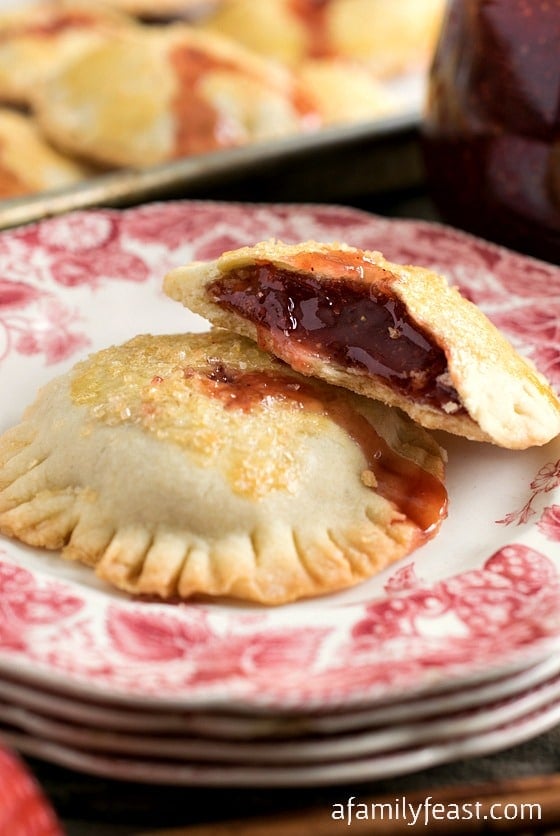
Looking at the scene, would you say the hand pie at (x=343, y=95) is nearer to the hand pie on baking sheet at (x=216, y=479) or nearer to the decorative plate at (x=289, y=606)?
the decorative plate at (x=289, y=606)

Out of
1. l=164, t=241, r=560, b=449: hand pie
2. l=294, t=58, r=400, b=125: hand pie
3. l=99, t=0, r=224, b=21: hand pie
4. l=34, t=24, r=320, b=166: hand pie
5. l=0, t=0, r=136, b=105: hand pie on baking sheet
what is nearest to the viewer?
l=164, t=241, r=560, b=449: hand pie

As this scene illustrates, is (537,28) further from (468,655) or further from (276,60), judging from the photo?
(276,60)

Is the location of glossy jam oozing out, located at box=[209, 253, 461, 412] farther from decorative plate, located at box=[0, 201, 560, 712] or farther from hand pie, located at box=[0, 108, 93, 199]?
hand pie, located at box=[0, 108, 93, 199]

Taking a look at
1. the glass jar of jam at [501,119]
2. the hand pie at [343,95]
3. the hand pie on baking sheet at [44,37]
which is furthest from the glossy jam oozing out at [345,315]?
the hand pie on baking sheet at [44,37]

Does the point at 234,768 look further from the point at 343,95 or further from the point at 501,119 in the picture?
the point at 343,95

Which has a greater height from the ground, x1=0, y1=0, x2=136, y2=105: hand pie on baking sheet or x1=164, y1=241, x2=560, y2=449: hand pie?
x1=164, y1=241, x2=560, y2=449: hand pie

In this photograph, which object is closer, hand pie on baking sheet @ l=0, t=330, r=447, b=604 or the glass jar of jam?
hand pie on baking sheet @ l=0, t=330, r=447, b=604

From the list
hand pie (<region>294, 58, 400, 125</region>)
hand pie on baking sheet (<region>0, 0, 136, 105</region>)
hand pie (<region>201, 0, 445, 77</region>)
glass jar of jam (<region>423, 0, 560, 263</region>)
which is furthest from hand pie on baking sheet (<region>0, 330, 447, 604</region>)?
hand pie (<region>201, 0, 445, 77</region>)
